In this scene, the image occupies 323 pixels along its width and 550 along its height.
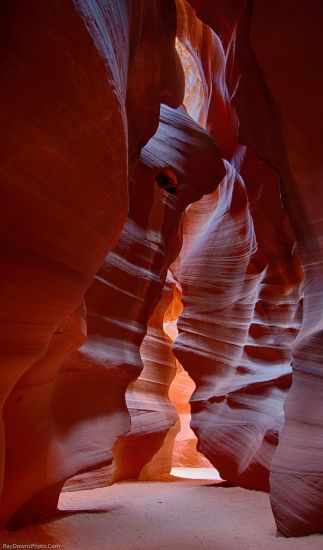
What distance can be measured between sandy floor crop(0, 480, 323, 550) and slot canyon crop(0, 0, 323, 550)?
3cm

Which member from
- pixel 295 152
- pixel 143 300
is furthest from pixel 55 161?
pixel 143 300

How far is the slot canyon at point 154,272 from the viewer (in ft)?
6.33

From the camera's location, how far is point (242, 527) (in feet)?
13.2

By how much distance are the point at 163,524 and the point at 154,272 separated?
3.49 m

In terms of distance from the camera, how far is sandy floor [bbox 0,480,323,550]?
3.32 metres

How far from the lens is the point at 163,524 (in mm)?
4082

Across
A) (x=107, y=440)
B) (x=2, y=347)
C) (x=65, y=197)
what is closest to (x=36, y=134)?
(x=65, y=197)

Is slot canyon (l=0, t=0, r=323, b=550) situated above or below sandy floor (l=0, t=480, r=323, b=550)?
above

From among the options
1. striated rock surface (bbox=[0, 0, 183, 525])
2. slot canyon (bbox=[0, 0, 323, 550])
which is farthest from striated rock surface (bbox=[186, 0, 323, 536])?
striated rock surface (bbox=[0, 0, 183, 525])

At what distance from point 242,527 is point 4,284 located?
3220 mm

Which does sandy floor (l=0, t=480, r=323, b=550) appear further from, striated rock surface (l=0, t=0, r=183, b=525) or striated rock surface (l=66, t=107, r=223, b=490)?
striated rock surface (l=0, t=0, r=183, b=525)

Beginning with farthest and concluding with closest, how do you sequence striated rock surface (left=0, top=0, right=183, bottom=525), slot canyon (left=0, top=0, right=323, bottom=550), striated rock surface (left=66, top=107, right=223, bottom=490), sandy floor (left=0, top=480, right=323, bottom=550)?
striated rock surface (left=66, top=107, right=223, bottom=490) < sandy floor (left=0, top=480, right=323, bottom=550) < slot canyon (left=0, top=0, right=323, bottom=550) < striated rock surface (left=0, top=0, right=183, bottom=525)

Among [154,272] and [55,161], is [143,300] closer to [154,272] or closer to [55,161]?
[154,272]

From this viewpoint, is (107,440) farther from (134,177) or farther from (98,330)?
(134,177)
